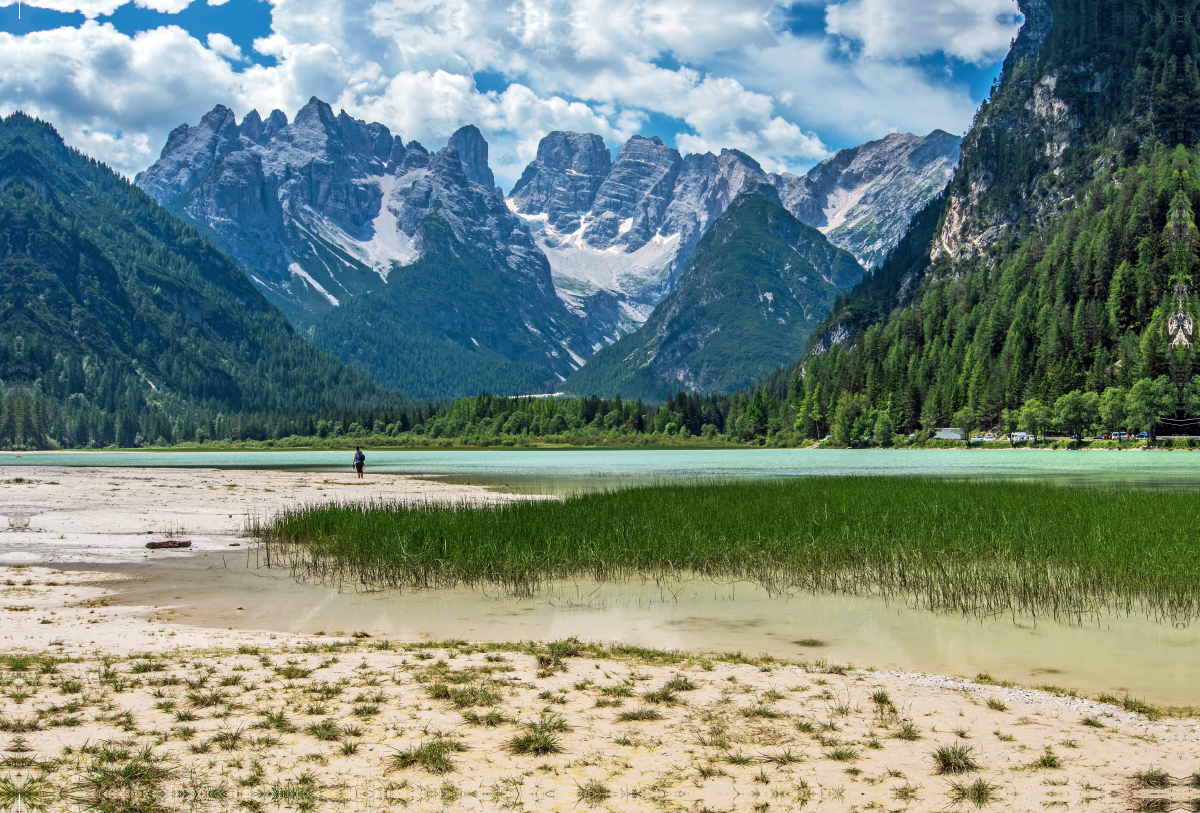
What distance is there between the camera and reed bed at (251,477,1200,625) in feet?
68.0

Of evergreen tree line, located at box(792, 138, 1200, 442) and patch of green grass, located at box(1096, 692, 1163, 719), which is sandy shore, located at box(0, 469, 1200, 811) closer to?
patch of green grass, located at box(1096, 692, 1163, 719)

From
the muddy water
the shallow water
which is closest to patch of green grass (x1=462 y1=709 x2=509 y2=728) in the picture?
the muddy water

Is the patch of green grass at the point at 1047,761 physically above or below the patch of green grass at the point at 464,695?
above

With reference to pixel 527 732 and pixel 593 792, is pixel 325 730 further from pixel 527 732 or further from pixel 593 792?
pixel 593 792

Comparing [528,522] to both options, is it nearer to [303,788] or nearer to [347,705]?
[347,705]

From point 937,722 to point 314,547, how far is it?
77.2 ft

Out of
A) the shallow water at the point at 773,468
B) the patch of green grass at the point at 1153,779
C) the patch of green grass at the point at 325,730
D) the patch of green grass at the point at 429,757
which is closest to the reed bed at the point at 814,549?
the patch of green grass at the point at 1153,779

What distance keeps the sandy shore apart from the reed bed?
8112 mm

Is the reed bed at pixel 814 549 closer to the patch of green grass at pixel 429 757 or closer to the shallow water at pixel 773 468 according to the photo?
the patch of green grass at pixel 429 757

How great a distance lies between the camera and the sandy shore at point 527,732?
8.59 m

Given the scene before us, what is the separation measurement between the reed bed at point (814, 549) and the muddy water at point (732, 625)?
1.21m

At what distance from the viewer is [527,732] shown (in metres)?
10.3

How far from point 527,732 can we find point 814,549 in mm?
17305

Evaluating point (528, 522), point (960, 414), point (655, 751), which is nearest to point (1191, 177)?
point (960, 414)
